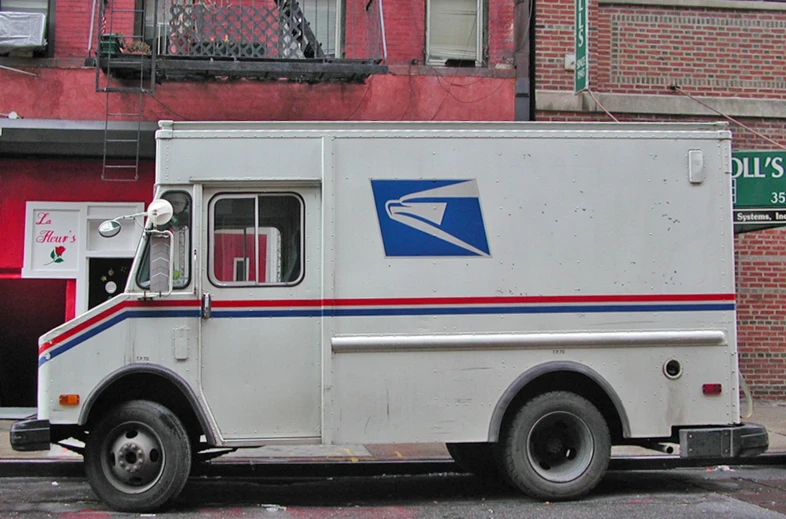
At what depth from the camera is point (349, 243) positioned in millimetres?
7297

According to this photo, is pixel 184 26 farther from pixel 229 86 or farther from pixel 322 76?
pixel 322 76

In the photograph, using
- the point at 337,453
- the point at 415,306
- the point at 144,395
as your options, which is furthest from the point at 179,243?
the point at 337,453

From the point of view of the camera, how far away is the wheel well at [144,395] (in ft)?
23.6

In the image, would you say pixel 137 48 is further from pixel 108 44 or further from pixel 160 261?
pixel 160 261

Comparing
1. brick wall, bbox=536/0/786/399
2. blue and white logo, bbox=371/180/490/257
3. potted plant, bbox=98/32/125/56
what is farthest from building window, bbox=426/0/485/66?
blue and white logo, bbox=371/180/490/257

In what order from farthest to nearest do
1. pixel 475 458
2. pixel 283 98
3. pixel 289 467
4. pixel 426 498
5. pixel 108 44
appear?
pixel 283 98 < pixel 108 44 < pixel 289 467 < pixel 475 458 < pixel 426 498

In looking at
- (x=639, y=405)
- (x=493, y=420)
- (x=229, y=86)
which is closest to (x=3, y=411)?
(x=229, y=86)

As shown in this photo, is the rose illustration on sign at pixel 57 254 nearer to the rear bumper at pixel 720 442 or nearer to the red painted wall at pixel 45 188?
the red painted wall at pixel 45 188

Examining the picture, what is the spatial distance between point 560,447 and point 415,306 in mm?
1706

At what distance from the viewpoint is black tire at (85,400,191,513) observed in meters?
7.04

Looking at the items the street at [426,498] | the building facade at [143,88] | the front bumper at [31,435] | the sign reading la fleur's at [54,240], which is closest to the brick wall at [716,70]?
the building facade at [143,88]

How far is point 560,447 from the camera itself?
7.45m

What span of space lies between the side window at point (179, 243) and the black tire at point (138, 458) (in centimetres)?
102

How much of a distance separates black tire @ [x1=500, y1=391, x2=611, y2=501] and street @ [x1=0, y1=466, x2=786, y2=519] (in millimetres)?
183
